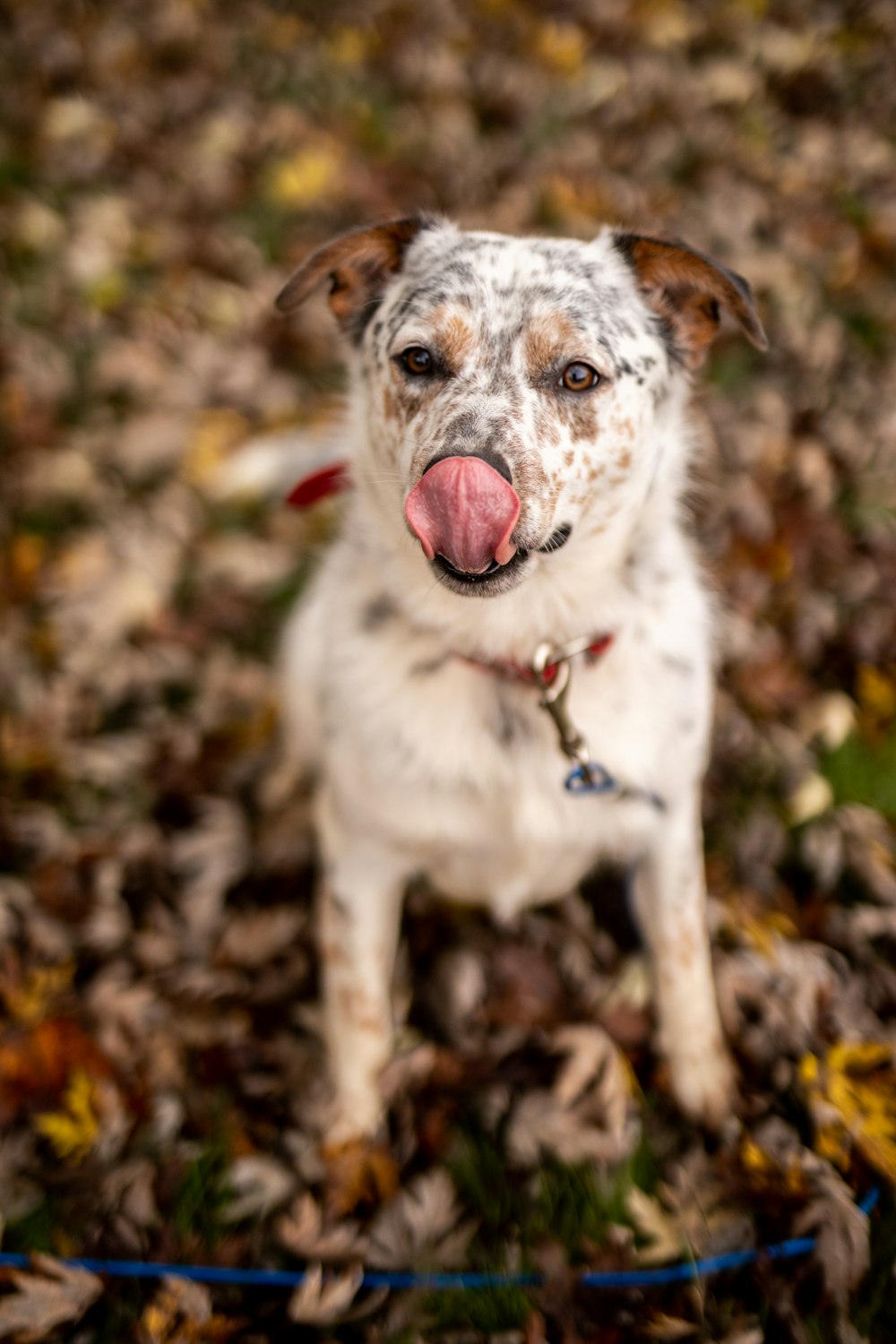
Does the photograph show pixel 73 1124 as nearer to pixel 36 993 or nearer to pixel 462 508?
pixel 36 993

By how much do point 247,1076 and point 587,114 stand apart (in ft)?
16.8

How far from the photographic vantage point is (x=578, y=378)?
216 cm

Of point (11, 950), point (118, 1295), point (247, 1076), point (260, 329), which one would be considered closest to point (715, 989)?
point (247, 1076)

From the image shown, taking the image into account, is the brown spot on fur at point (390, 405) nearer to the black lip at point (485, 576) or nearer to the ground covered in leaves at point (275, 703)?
the black lip at point (485, 576)

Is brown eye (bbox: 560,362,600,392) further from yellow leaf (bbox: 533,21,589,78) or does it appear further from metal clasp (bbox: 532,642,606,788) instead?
yellow leaf (bbox: 533,21,589,78)

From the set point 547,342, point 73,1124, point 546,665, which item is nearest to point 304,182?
point 547,342

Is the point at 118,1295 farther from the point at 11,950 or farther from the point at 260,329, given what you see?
the point at 260,329

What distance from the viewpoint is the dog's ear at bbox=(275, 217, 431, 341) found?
2338 mm

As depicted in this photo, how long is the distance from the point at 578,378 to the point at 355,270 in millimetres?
700

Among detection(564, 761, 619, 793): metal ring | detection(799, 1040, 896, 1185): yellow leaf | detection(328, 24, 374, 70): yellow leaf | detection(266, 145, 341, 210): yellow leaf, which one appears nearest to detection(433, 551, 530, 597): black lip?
detection(564, 761, 619, 793): metal ring

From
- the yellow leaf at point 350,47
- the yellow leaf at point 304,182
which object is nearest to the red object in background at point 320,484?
the yellow leaf at point 304,182

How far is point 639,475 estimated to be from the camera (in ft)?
7.38

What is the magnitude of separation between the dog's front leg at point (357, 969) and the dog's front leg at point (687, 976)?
0.69 m

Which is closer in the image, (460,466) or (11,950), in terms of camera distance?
(460,466)
